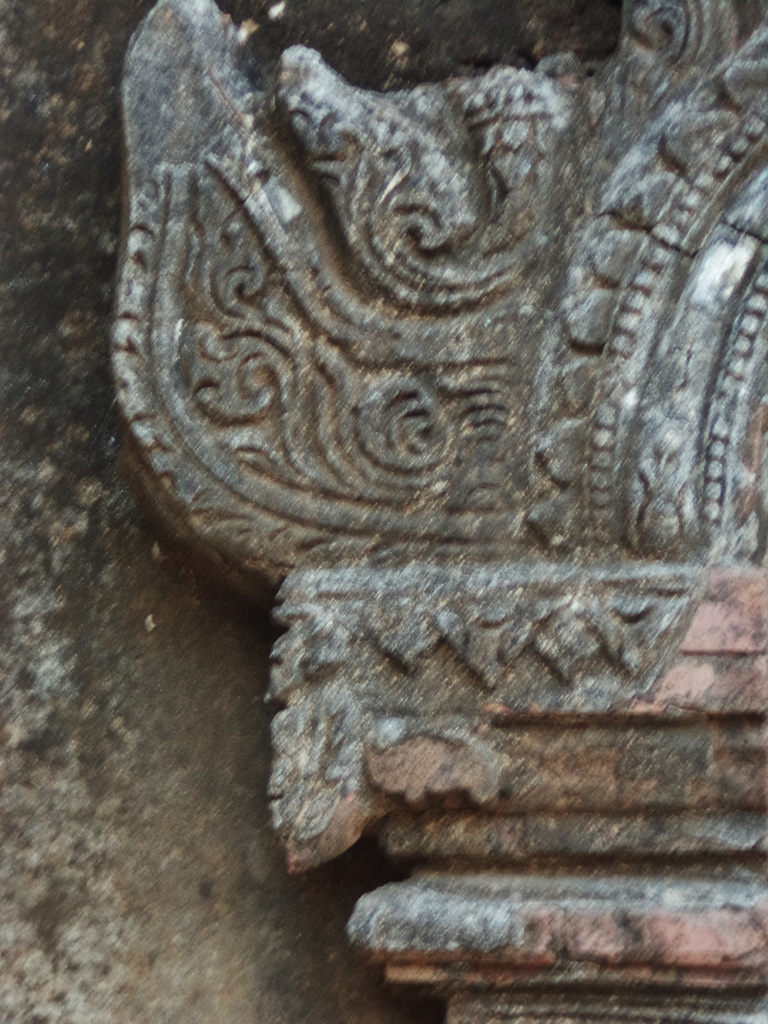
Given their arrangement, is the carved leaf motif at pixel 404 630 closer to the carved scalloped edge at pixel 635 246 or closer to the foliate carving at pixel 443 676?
the foliate carving at pixel 443 676

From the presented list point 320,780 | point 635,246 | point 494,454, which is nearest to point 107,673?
point 320,780

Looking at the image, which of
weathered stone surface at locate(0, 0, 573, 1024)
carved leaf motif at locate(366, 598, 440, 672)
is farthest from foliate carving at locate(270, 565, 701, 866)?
weathered stone surface at locate(0, 0, 573, 1024)

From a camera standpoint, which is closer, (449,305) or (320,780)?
(320,780)

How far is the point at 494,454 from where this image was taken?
143 cm

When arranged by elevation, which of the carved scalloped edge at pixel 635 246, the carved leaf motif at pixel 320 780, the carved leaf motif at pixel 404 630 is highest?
the carved scalloped edge at pixel 635 246

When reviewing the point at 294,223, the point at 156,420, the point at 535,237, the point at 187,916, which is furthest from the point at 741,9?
the point at 187,916

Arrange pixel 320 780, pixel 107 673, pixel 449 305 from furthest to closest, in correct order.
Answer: pixel 107 673
pixel 449 305
pixel 320 780

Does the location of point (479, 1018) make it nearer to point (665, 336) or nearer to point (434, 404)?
point (434, 404)

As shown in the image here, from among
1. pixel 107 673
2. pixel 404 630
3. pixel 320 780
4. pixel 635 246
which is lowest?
pixel 320 780

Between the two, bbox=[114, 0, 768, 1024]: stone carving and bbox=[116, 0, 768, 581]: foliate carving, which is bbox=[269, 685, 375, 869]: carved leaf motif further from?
bbox=[116, 0, 768, 581]: foliate carving

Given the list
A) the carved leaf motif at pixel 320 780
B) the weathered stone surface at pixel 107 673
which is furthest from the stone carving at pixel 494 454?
the weathered stone surface at pixel 107 673

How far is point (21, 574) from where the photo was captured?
169 centimetres

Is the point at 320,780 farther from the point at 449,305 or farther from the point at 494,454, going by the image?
the point at 449,305

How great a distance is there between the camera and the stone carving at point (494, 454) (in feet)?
4.31
